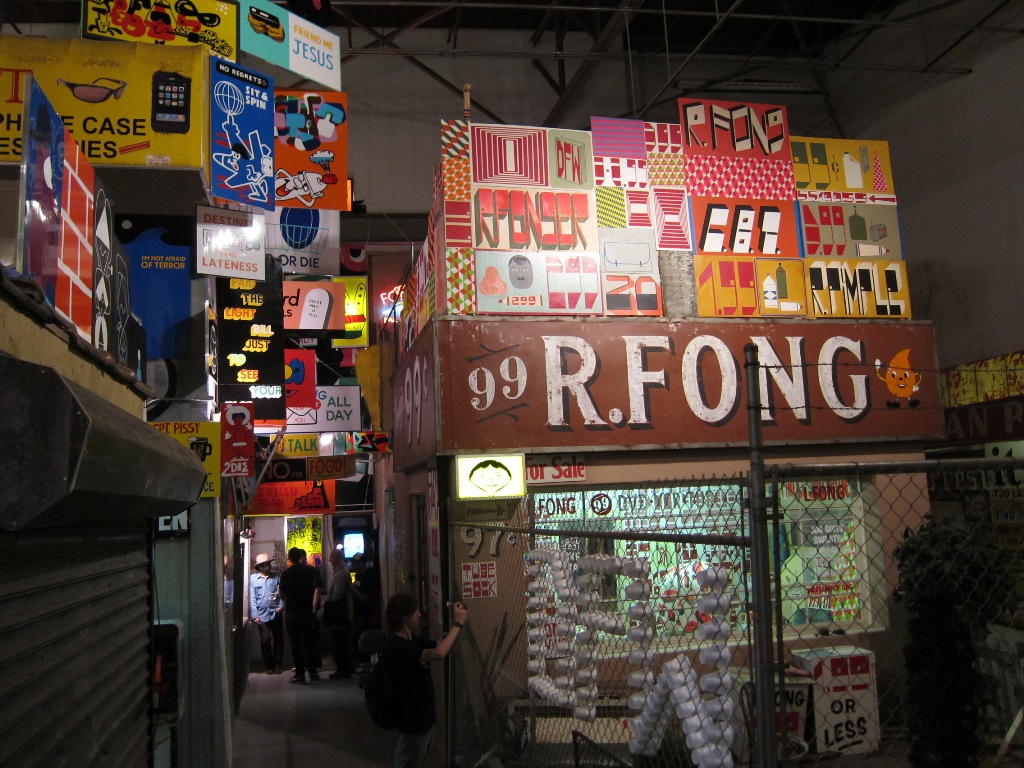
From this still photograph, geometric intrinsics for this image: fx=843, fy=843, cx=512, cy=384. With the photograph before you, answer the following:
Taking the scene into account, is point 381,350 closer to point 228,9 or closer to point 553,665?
point 228,9

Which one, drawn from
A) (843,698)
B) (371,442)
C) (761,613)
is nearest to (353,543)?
(371,442)

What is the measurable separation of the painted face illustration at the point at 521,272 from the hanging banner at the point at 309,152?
224 cm

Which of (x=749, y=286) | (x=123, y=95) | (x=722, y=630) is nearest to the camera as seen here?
(x=722, y=630)

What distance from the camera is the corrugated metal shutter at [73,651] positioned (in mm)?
2670

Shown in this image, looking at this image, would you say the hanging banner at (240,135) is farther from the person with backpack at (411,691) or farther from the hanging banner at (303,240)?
the person with backpack at (411,691)

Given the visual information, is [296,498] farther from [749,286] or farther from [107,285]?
[107,285]

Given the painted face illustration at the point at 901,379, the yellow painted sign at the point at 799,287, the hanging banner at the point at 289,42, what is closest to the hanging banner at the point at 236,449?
the hanging banner at the point at 289,42

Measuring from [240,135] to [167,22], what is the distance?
1.63 metres

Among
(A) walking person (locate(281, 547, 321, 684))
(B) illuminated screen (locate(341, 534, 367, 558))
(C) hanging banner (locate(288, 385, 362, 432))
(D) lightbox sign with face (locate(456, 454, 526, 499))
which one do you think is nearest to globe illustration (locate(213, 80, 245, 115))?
(D) lightbox sign with face (locate(456, 454, 526, 499))

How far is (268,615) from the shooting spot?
610 inches

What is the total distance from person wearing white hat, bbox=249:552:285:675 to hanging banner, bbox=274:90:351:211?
7.75 m

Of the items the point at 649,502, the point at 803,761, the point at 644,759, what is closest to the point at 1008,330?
the point at 649,502

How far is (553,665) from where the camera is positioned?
658 centimetres

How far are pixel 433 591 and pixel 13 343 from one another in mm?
7347
